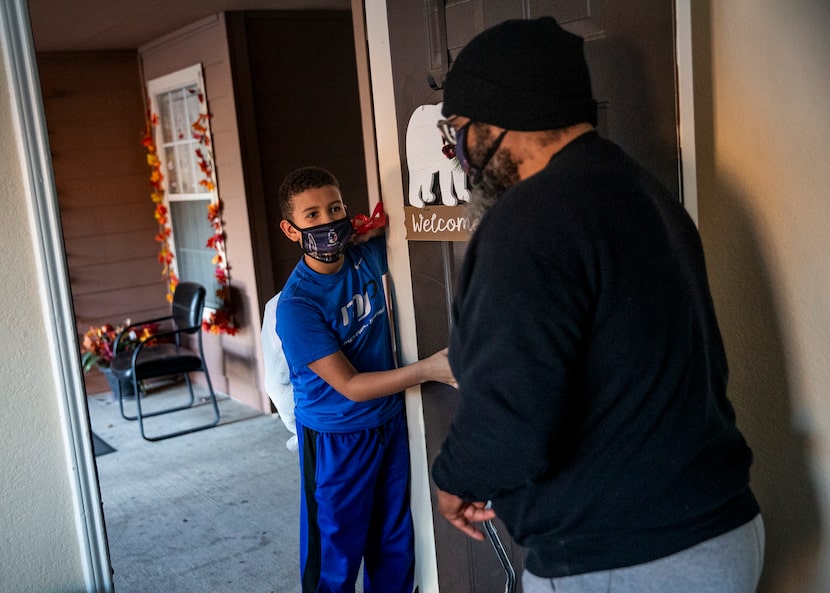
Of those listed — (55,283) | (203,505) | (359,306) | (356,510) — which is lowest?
(203,505)

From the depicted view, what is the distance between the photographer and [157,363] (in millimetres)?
5098

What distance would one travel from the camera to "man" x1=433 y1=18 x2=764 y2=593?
1.10 m

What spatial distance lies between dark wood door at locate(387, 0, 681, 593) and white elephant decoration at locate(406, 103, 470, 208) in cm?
4

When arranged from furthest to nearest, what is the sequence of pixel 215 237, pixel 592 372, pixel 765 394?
pixel 215 237
pixel 765 394
pixel 592 372

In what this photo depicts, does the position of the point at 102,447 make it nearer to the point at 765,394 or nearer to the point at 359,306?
the point at 359,306

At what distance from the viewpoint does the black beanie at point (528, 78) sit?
3.90 ft

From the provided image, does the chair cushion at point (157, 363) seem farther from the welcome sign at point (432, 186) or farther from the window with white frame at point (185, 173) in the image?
the welcome sign at point (432, 186)

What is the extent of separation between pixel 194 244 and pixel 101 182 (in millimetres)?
879

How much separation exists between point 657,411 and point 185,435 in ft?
14.2

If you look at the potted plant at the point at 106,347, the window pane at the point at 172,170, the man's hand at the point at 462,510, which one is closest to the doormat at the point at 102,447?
the potted plant at the point at 106,347

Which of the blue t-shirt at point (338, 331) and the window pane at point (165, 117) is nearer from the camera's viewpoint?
the blue t-shirt at point (338, 331)

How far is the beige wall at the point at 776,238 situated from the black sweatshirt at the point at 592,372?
0.33 meters

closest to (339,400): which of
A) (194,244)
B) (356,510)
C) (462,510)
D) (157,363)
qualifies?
(356,510)

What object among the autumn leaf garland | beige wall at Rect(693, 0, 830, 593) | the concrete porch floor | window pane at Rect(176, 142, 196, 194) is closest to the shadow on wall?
beige wall at Rect(693, 0, 830, 593)
